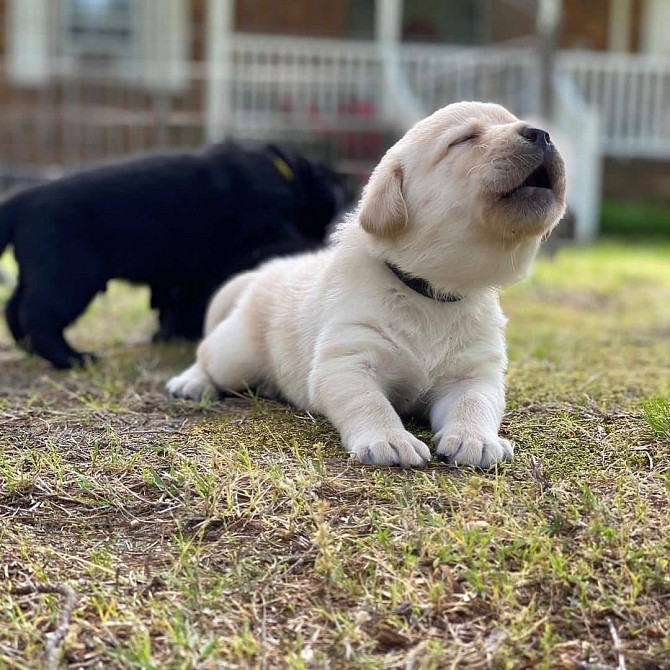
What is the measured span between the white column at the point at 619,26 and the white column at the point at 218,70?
6285 millimetres

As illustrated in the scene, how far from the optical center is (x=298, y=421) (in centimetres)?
330

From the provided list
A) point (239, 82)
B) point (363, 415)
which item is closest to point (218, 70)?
point (239, 82)

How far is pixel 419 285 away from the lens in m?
3.13

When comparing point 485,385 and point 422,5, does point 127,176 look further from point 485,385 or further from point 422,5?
point 422,5

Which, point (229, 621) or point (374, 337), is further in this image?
point (374, 337)

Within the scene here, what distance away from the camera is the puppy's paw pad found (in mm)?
2727

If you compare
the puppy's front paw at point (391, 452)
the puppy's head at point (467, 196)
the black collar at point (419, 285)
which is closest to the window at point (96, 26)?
the puppy's head at point (467, 196)

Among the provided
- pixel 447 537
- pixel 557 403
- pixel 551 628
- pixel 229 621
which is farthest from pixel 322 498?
pixel 557 403

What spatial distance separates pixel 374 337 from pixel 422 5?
51.1 ft

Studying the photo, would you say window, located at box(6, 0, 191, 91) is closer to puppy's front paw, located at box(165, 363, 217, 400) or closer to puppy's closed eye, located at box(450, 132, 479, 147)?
puppy's front paw, located at box(165, 363, 217, 400)

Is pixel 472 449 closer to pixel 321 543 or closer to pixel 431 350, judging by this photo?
pixel 431 350

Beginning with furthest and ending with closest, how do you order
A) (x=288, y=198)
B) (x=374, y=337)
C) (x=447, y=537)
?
(x=288, y=198), (x=374, y=337), (x=447, y=537)

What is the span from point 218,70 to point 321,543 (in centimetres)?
1158

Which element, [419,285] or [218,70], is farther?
[218,70]
